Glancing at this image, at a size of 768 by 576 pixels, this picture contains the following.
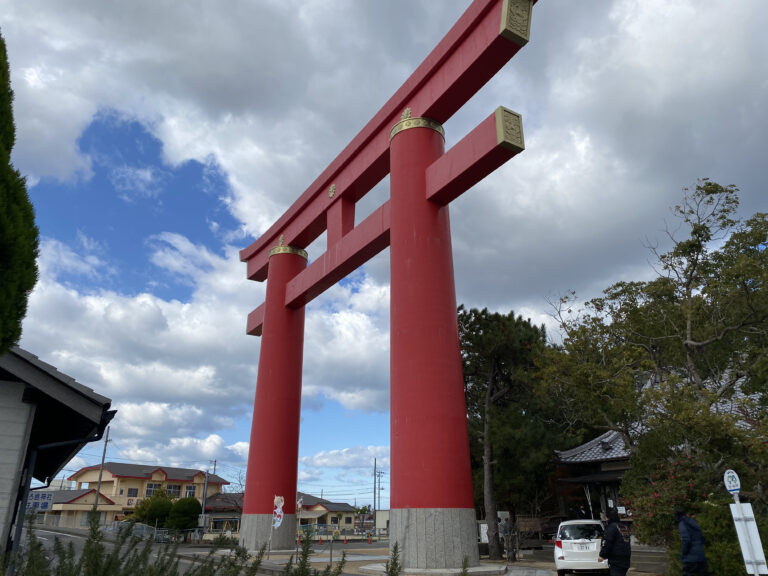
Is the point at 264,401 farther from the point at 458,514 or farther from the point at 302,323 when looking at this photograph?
the point at 458,514

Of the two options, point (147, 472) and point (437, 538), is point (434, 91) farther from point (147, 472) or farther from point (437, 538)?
point (147, 472)

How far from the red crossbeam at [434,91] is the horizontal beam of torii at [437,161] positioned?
24mm

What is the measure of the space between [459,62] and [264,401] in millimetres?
13830

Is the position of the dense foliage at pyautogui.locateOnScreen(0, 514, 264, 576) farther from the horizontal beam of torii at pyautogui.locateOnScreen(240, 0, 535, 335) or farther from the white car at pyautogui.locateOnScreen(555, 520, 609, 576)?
the white car at pyautogui.locateOnScreen(555, 520, 609, 576)

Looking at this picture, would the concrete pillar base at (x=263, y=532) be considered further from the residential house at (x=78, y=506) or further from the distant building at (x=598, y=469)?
the residential house at (x=78, y=506)

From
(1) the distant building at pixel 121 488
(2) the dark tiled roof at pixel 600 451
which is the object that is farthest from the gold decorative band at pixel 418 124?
(1) the distant building at pixel 121 488

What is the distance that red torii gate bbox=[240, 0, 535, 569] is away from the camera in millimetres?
12320

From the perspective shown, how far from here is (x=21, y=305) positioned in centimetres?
517

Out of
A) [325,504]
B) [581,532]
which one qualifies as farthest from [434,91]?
[325,504]

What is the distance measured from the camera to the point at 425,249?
1406 cm

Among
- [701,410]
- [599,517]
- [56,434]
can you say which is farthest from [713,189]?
[599,517]

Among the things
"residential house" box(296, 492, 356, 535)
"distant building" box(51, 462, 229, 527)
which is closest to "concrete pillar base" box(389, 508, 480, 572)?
"distant building" box(51, 462, 229, 527)

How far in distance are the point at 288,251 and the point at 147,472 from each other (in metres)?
45.9

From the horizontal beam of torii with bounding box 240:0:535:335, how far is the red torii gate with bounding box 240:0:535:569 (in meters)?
0.04
